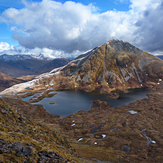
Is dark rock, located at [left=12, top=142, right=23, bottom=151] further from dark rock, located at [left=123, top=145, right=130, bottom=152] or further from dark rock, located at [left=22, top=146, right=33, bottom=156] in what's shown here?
dark rock, located at [left=123, top=145, right=130, bottom=152]

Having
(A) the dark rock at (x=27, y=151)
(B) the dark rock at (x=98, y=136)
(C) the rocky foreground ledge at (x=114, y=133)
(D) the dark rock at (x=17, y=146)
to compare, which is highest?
(D) the dark rock at (x=17, y=146)

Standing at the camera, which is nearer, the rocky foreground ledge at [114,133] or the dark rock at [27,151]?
the dark rock at [27,151]

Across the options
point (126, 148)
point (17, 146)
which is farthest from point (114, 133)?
point (17, 146)

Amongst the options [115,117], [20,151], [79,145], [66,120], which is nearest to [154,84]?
[115,117]

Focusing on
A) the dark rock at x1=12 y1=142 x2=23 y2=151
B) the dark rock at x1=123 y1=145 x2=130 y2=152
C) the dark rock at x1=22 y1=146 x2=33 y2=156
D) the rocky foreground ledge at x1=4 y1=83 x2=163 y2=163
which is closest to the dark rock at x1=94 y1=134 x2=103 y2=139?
the rocky foreground ledge at x1=4 y1=83 x2=163 y2=163

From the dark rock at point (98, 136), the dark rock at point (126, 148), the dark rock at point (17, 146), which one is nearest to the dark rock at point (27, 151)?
the dark rock at point (17, 146)

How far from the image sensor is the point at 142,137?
191 feet

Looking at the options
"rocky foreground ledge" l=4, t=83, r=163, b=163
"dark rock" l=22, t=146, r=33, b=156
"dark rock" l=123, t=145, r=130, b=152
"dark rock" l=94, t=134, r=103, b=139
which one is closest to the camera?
"dark rock" l=22, t=146, r=33, b=156

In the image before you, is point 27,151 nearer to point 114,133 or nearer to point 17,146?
point 17,146

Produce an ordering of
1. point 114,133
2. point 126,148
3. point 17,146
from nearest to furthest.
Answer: point 17,146, point 126,148, point 114,133

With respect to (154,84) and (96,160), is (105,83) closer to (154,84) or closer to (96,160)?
(154,84)

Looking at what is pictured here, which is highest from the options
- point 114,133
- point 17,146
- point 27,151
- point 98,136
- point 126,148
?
point 17,146

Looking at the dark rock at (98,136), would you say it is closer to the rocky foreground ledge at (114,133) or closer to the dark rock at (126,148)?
the rocky foreground ledge at (114,133)

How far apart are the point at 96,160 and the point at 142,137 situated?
110ft
